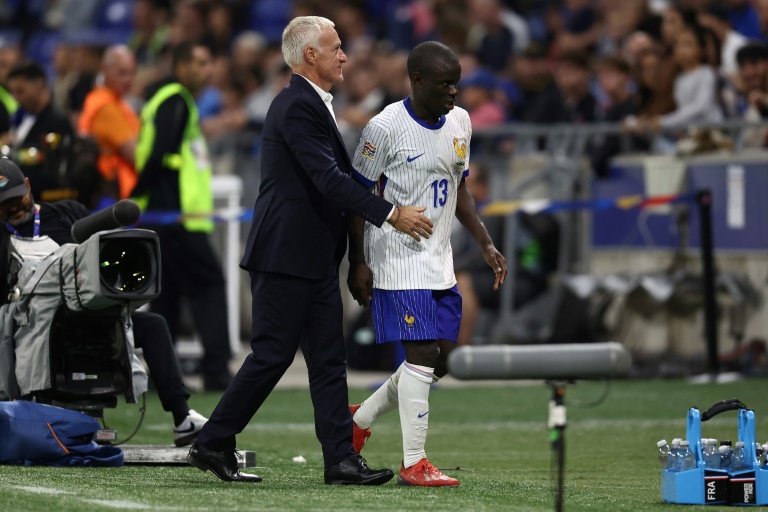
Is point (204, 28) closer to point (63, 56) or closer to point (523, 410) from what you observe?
point (63, 56)

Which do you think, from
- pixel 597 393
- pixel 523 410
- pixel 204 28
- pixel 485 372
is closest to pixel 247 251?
pixel 485 372

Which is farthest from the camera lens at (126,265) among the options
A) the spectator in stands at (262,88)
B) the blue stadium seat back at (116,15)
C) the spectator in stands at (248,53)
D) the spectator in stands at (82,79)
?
the blue stadium seat back at (116,15)

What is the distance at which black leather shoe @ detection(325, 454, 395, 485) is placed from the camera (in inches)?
292

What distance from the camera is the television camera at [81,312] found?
26.4ft

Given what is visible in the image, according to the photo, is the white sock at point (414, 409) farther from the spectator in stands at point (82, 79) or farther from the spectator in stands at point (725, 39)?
the spectator in stands at point (82, 79)

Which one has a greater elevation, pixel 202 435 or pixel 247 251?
pixel 247 251

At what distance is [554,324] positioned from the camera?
15234 millimetres

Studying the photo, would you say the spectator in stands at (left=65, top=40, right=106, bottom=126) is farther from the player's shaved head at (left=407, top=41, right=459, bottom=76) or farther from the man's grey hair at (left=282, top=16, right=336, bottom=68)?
the player's shaved head at (left=407, top=41, right=459, bottom=76)

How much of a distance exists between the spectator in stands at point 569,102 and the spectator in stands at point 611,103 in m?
0.16

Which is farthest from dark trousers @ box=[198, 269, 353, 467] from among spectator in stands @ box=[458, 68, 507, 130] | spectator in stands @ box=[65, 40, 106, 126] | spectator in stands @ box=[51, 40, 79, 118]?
spectator in stands @ box=[51, 40, 79, 118]

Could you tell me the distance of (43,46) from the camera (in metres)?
25.5

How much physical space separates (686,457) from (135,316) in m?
3.38

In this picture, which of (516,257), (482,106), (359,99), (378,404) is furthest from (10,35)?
(378,404)

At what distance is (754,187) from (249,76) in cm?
815
